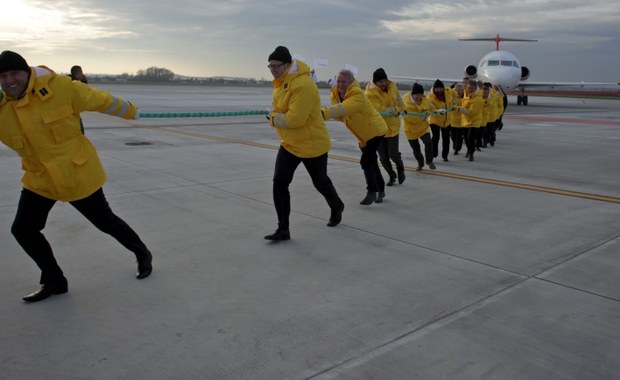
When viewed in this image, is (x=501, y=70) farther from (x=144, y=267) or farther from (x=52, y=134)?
(x=52, y=134)

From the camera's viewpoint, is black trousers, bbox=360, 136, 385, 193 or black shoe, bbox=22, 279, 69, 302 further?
black trousers, bbox=360, 136, 385, 193

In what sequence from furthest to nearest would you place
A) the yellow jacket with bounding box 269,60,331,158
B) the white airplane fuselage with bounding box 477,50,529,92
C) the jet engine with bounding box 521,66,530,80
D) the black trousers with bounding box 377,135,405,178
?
the jet engine with bounding box 521,66,530,80
the white airplane fuselage with bounding box 477,50,529,92
the black trousers with bounding box 377,135,405,178
the yellow jacket with bounding box 269,60,331,158

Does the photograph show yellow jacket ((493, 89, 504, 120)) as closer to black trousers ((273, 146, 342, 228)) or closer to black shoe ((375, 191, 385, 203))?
black shoe ((375, 191, 385, 203))

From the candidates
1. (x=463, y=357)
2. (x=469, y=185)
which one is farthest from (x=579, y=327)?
(x=469, y=185)

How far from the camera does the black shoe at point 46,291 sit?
3.84m

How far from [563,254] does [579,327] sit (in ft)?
5.29

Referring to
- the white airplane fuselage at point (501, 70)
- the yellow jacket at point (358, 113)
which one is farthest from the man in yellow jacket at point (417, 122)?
the white airplane fuselage at point (501, 70)

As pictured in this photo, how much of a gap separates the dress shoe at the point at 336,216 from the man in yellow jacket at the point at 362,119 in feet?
3.39

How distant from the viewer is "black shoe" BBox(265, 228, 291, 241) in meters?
5.31

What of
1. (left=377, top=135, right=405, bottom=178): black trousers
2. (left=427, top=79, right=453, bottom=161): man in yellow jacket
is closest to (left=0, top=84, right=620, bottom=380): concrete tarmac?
(left=377, top=135, right=405, bottom=178): black trousers

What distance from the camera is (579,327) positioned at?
11.3 feet

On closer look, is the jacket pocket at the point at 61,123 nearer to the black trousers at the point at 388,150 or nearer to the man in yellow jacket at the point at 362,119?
the man in yellow jacket at the point at 362,119

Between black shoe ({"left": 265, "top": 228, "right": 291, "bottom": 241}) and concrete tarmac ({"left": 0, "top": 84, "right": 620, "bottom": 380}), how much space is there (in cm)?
8

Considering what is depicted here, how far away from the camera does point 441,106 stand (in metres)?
10.5
